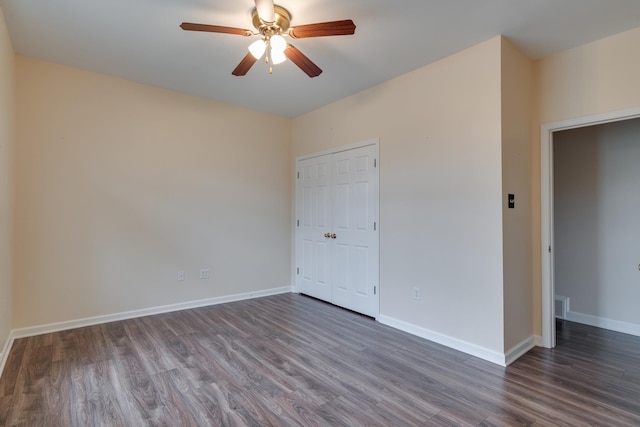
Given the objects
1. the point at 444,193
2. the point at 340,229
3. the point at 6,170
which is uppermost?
the point at 6,170

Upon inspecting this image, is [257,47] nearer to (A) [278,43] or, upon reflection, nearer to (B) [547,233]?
(A) [278,43]

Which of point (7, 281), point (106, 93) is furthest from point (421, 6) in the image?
point (7, 281)

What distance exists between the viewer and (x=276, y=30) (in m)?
2.28

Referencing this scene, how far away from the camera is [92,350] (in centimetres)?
277

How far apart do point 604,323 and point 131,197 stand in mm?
5304

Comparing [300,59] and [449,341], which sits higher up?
[300,59]

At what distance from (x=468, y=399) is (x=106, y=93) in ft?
14.4

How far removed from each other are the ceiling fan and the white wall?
3.14 metres

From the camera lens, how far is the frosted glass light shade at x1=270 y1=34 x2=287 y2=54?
2164 millimetres

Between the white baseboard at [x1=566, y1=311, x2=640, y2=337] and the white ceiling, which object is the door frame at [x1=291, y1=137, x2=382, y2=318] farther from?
the white baseboard at [x1=566, y1=311, x2=640, y2=337]

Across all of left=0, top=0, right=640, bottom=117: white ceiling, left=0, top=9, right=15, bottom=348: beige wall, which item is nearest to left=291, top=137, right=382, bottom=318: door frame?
left=0, top=0, right=640, bottom=117: white ceiling

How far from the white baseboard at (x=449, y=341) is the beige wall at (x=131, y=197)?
6.59 ft

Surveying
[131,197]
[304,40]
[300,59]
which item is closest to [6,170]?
[131,197]

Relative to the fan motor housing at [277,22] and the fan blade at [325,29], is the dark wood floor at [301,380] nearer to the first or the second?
the fan blade at [325,29]
